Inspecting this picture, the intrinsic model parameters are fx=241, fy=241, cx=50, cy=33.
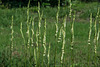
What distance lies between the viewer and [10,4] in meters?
15.9

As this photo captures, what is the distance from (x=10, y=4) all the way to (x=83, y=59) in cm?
984

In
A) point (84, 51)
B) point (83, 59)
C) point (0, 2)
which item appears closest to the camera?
point (83, 59)

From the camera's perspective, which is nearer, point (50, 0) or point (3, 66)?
point (3, 66)

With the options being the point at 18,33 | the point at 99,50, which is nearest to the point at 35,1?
the point at 18,33

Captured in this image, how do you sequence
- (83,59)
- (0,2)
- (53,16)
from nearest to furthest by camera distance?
(83,59), (53,16), (0,2)

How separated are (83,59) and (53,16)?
6.49 m

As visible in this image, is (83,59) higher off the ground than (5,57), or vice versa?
(5,57)

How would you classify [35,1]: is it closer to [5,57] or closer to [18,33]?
[18,33]

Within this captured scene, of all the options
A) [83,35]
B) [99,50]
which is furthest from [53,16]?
[99,50]

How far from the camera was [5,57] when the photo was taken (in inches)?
231

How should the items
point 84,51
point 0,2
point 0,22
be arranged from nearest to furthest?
point 84,51 < point 0,22 < point 0,2

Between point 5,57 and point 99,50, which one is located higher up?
point 5,57

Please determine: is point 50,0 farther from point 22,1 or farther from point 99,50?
point 99,50

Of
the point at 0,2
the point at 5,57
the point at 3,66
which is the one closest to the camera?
the point at 3,66
